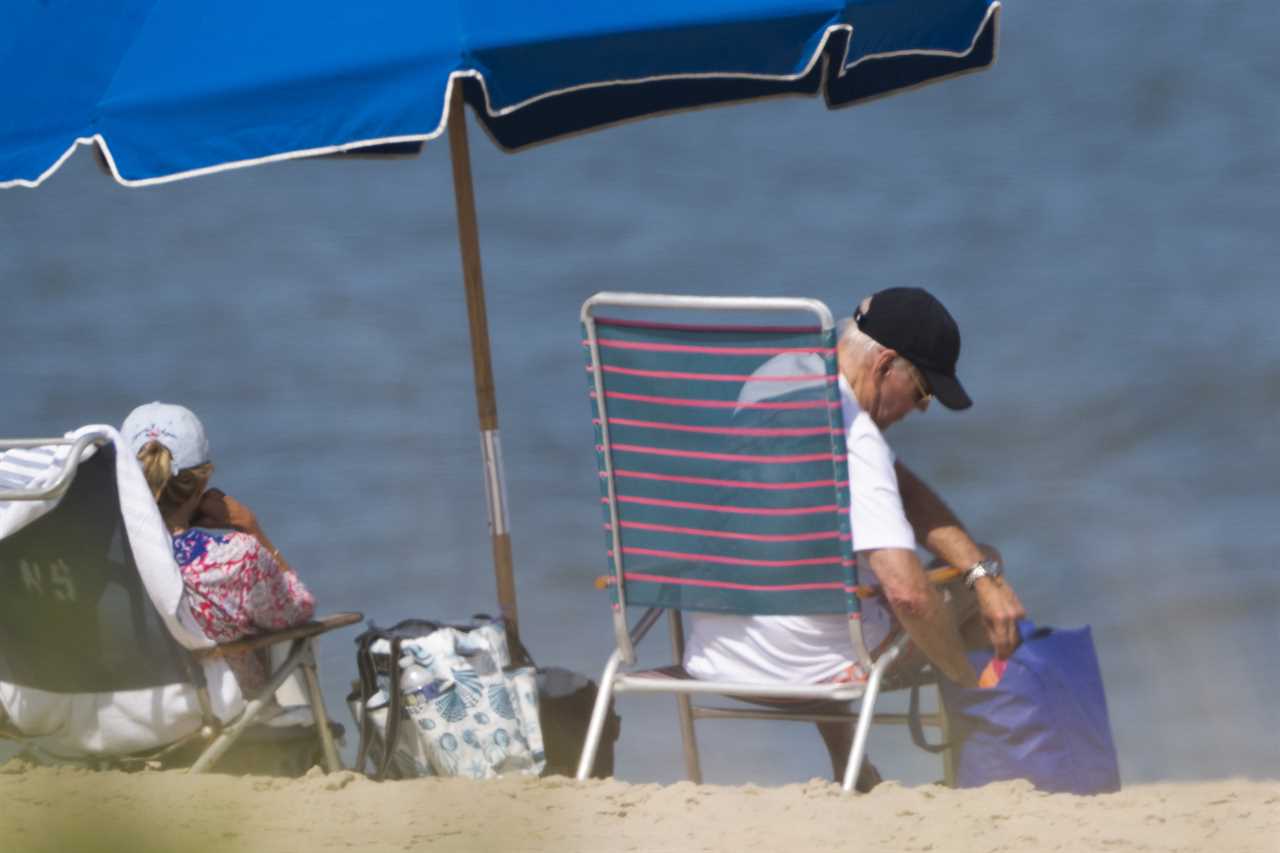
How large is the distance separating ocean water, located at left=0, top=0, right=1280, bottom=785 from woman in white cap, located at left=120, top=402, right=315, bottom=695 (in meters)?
1.58

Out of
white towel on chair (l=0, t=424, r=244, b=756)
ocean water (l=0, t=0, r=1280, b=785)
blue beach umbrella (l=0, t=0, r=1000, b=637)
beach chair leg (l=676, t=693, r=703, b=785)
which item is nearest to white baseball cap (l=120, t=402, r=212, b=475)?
white towel on chair (l=0, t=424, r=244, b=756)

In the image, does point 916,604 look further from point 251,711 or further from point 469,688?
point 251,711

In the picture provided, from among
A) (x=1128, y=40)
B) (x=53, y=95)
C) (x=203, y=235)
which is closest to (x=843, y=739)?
(x=53, y=95)

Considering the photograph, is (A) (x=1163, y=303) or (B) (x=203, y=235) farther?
(B) (x=203, y=235)

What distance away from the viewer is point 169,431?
13.3ft

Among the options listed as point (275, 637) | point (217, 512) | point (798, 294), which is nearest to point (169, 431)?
point (217, 512)

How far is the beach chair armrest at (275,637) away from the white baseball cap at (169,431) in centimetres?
36

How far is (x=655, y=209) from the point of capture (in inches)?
409

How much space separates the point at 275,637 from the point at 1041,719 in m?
1.32

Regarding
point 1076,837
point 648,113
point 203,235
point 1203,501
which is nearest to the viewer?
point 1076,837

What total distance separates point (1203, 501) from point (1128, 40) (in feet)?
16.5

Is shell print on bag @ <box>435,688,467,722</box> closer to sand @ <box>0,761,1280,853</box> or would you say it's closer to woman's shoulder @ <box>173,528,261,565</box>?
sand @ <box>0,761,1280,853</box>

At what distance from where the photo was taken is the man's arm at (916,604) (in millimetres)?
3535

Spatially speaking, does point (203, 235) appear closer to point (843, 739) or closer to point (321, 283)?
point (321, 283)
